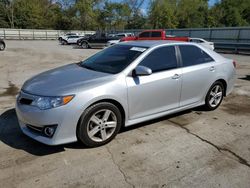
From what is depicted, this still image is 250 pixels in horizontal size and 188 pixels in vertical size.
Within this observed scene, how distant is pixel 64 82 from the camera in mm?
3662

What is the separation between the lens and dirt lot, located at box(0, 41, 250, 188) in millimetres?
2936

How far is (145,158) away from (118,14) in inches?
2386

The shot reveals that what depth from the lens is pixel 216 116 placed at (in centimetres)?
508

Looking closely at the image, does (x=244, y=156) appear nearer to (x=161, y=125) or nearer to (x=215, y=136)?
(x=215, y=136)

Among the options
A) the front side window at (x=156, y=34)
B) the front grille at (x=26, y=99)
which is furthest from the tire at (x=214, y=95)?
the front side window at (x=156, y=34)

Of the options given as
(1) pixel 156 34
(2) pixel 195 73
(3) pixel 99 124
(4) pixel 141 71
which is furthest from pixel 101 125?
(1) pixel 156 34

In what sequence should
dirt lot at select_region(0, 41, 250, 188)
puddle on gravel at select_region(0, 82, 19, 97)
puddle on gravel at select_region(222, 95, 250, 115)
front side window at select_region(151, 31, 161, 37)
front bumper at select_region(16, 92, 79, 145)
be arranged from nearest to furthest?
dirt lot at select_region(0, 41, 250, 188)
front bumper at select_region(16, 92, 79, 145)
puddle on gravel at select_region(222, 95, 250, 115)
puddle on gravel at select_region(0, 82, 19, 97)
front side window at select_region(151, 31, 161, 37)

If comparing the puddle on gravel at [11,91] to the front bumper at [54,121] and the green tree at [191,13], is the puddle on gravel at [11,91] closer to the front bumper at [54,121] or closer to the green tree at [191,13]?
the front bumper at [54,121]

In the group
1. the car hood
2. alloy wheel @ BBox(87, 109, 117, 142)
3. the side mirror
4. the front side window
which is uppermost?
the front side window

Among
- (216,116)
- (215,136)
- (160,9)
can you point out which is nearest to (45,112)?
(215,136)

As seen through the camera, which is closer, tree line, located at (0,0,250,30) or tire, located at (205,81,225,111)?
tire, located at (205,81,225,111)

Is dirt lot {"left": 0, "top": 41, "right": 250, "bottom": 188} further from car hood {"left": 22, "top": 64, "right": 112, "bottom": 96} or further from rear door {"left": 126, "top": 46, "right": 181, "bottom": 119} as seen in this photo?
car hood {"left": 22, "top": 64, "right": 112, "bottom": 96}

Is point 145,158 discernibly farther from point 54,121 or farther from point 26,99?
point 26,99

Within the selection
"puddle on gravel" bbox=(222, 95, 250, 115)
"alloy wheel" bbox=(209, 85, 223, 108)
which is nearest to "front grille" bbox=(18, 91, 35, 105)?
"alloy wheel" bbox=(209, 85, 223, 108)
